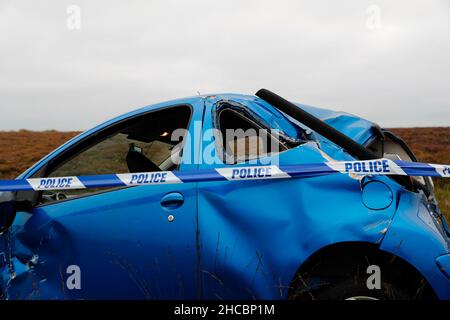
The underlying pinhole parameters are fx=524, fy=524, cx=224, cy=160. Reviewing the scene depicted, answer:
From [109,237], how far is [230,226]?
0.69 metres

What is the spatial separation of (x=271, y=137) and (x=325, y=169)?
467 mm

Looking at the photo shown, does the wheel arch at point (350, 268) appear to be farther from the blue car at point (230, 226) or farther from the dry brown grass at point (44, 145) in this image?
the dry brown grass at point (44, 145)

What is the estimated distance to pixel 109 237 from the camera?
113 inches

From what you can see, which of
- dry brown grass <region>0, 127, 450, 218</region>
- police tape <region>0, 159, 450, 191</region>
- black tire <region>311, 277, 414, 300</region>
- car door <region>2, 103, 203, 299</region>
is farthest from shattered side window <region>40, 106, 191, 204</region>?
dry brown grass <region>0, 127, 450, 218</region>

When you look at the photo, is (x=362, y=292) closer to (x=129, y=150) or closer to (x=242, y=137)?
(x=242, y=137)

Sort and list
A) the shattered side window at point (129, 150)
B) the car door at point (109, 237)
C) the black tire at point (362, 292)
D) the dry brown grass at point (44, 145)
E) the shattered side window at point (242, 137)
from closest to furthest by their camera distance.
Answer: the black tire at point (362, 292)
the car door at point (109, 237)
the shattered side window at point (242, 137)
the shattered side window at point (129, 150)
the dry brown grass at point (44, 145)

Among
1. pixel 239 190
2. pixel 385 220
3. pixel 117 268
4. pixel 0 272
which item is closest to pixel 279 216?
pixel 239 190

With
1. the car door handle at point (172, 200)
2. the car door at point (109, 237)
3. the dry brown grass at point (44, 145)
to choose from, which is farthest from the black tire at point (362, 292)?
the dry brown grass at point (44, 145)

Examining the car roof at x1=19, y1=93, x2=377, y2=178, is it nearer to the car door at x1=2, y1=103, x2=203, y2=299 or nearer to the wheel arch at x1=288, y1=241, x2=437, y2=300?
the car door at x1=2, y1=103, x2=203, y2=299

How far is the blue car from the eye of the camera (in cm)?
259

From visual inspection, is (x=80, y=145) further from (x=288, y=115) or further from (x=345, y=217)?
(x=345, y=217)

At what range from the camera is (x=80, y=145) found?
3.19m

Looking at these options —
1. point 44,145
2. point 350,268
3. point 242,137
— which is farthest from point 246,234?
point 44,145

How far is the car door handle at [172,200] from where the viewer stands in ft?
9.18
